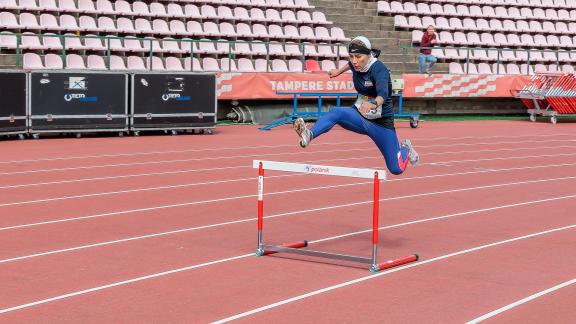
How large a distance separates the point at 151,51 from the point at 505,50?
504 inches

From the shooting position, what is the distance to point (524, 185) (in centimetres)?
1395

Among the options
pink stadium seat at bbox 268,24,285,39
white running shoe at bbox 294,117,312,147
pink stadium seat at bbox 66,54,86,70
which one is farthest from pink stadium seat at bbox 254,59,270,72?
white running shoe at bbox 294,117,312,147

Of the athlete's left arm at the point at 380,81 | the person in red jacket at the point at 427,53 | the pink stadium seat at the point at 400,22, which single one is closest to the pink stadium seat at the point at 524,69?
the pink stadium seat at the point at 400,22

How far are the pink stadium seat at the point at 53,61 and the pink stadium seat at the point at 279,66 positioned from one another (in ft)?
19.5

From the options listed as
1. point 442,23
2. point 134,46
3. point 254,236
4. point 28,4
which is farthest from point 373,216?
point 442,23

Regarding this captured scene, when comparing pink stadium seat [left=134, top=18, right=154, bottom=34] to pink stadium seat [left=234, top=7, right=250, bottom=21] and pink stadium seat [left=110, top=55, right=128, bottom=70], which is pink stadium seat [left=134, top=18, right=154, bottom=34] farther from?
pink stadium seat [left=234, top=7, right=250, bottom=21]

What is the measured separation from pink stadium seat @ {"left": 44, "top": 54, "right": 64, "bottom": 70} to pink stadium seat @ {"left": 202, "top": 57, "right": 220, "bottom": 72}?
150 inches

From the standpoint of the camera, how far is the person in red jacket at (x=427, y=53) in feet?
88.3

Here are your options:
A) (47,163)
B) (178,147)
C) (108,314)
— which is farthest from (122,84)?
(108,314)

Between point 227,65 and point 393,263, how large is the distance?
54.6 ft

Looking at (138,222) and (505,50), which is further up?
(505,50)

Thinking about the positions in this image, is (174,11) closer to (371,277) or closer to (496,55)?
(496,55)

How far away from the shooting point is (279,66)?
25188 mm

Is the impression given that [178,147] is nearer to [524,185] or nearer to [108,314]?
[524,185]
